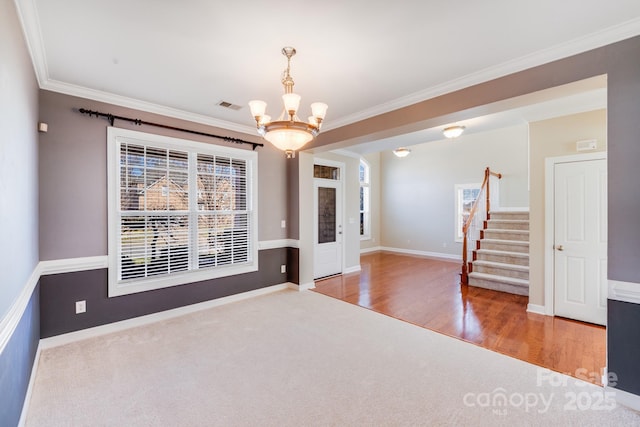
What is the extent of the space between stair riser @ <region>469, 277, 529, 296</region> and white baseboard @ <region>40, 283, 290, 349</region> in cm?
379

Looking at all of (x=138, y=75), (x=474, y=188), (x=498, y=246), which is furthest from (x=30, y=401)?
(x=474, y=188)

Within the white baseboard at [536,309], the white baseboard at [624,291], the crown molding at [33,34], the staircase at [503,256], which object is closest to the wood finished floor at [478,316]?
the white baseboard at [536,309]

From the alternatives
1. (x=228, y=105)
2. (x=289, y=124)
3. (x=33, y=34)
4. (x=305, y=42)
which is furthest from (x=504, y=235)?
(x=33, y=34)

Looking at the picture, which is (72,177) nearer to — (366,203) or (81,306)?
(81,306)

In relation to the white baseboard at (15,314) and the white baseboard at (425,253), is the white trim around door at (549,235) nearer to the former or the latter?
the white baseboard at (425,253)

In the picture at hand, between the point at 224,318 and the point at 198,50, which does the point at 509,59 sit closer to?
the point at 198,50

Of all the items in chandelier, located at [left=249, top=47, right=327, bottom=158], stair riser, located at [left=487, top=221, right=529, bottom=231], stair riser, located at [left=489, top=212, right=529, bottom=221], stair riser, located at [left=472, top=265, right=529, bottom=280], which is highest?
chandelier, located at [left=249, top=47, right=327, bottom=158]

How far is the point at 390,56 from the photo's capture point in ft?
8.08

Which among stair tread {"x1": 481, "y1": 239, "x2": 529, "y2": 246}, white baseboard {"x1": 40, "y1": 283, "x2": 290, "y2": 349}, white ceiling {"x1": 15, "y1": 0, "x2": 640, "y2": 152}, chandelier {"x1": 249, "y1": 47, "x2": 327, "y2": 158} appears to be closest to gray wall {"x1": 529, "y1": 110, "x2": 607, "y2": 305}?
white ceiling {"x1": 15, "y1": 0, "x2": 640, "y2": 152}

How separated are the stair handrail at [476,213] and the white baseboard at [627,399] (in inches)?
129

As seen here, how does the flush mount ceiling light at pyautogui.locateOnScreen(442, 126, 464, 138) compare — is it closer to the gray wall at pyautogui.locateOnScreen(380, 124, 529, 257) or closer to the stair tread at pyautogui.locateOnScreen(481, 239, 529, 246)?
the stair tread at pyautogui.locateOnScreen(481, 239, 529, 246)

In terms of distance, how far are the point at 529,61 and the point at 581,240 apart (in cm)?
249

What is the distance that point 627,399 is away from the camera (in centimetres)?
208

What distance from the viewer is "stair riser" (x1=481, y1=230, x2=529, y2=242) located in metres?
5.47
